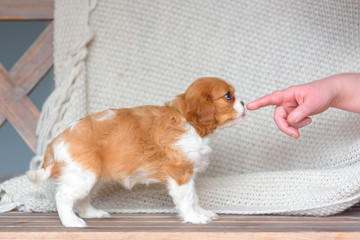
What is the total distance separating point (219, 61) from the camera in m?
2.13

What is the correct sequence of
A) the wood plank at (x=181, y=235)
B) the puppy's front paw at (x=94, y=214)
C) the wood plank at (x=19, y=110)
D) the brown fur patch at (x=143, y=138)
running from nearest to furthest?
the wood plank at (x=181, y=235) → the brown fur patch at (x=143, y=138) → the puppy's front paw at (x=94, y=214) → the wood plank at (x=19, y=110)

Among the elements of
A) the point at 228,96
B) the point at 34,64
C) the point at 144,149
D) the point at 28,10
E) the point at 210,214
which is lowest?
the point at 210,214

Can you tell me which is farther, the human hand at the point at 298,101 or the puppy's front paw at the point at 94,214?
the puppy's front paw at the point at 94,214

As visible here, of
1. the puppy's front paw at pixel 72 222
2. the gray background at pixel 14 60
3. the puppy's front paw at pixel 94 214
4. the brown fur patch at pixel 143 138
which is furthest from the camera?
the gray background at pixel 14 60

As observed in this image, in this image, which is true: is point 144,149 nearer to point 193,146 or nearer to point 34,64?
point 193,146

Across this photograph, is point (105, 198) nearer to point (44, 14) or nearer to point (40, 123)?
point (40, 123)

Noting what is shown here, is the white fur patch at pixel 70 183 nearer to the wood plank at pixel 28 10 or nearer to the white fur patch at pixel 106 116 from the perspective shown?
the white fur patch at pixel 106 116

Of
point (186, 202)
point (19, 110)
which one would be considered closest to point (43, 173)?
point (186, 202)

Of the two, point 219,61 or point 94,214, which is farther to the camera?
point 219,61

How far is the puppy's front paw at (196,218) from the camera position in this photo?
1.37 meters

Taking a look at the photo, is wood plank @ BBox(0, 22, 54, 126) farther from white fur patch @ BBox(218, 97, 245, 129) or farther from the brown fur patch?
white fur patch @ BBox(218, 97, 245, 129)


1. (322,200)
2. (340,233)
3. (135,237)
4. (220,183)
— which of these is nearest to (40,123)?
(220,183)

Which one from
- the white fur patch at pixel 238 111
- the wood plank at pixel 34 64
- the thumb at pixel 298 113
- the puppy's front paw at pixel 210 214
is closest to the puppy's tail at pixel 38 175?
the puppy's front paw at pixel 210 214

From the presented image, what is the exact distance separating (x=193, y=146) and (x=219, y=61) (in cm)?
80
